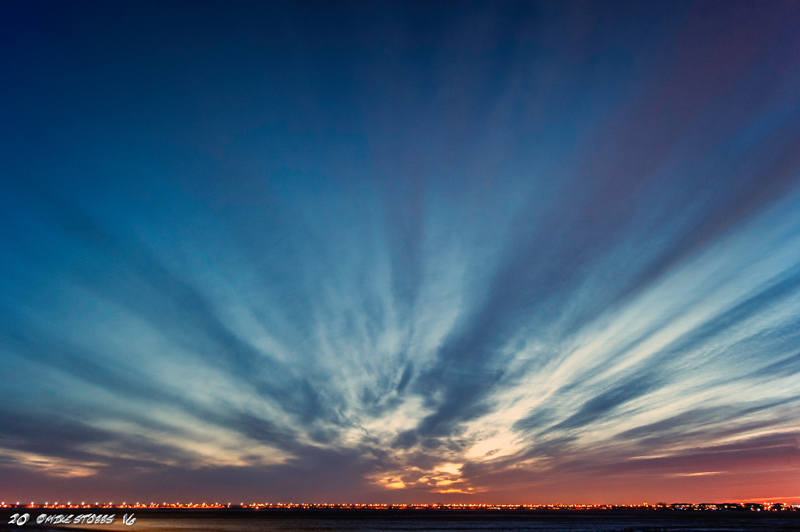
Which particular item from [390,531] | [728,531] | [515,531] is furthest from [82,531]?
[728,531]

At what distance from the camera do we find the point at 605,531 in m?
111

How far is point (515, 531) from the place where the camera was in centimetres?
11388

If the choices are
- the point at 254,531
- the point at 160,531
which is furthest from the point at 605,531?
the point at 160,531

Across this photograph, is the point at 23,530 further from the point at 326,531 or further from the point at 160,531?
the point at 326,531

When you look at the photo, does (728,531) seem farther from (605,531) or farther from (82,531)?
(82,531)

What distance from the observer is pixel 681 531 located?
4222 inches

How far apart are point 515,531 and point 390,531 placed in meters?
36.1

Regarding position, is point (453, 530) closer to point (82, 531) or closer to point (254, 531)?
point (254, 531)

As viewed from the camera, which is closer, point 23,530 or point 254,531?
point 23,530

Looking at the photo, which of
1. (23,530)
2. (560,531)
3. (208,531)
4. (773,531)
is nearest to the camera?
(23,530)

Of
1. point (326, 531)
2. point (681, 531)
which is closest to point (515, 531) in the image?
point (681, 531)

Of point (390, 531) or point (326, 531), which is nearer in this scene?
point (326, 531)

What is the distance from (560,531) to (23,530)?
132166 millimetres

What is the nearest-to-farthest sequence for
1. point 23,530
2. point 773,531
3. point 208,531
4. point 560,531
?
point 23,530 → point 208,531 → point 773,531 → point 560,531
